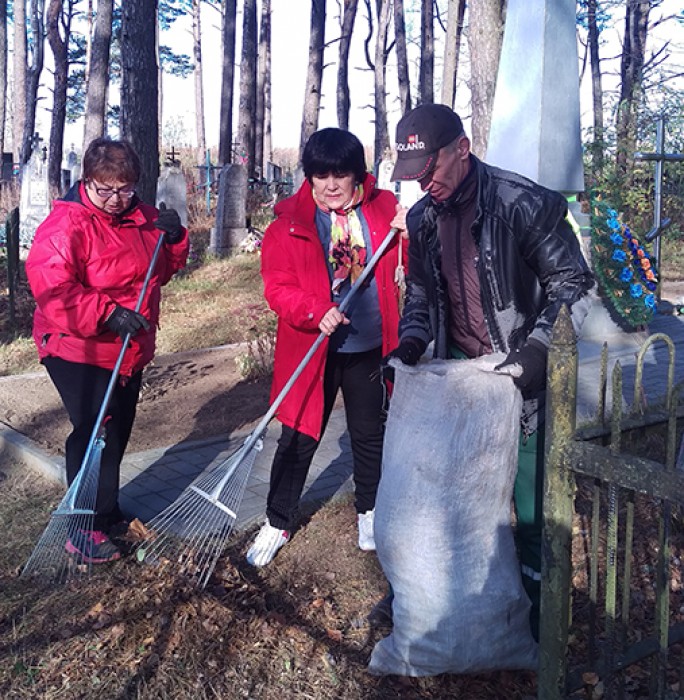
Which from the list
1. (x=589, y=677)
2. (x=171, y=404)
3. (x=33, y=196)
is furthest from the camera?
(x=33, y=196)

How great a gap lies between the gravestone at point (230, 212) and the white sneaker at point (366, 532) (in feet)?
33.7

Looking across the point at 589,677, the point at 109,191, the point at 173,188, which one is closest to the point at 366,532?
the point at 589,677

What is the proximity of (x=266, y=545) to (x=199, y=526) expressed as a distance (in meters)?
0.32

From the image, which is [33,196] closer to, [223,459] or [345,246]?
[223,459]

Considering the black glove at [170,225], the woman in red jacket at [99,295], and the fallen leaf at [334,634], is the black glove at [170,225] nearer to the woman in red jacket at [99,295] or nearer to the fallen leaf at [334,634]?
the woman in red jacket at [99,295]

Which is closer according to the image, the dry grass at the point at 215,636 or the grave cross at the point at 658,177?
the dry grass at the point at 215,636

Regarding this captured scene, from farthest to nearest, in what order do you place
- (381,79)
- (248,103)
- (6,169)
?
(381,79) → (6,169) → (248,103)

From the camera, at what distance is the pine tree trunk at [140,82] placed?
9617 mm

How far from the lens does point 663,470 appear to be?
1.94 m

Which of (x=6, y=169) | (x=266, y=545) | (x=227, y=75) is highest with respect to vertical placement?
(x=227, y=75)

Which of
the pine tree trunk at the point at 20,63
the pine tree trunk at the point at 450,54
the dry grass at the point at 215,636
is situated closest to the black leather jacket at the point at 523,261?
the dry grass at the point at 215,636

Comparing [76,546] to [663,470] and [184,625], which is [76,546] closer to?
[184,625]

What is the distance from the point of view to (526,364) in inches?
99.1

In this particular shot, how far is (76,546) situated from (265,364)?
3.57 meters
